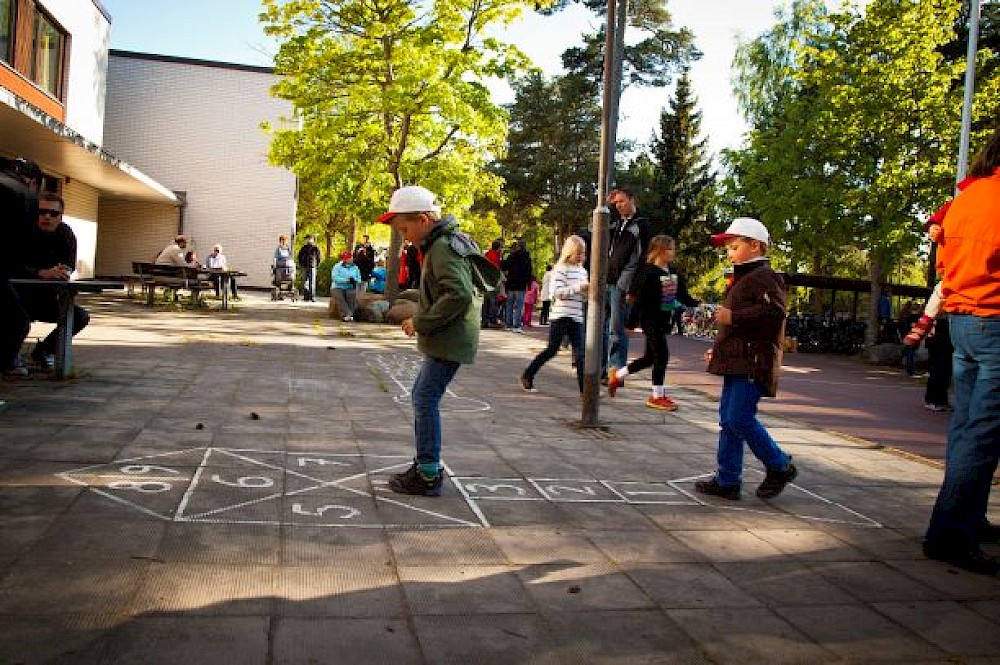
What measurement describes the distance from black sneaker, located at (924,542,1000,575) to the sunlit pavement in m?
0.09

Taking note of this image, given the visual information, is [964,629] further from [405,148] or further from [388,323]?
[405,148]

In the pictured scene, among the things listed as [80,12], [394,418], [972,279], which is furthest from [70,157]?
[972,279]

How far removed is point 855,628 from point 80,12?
26.1 metres

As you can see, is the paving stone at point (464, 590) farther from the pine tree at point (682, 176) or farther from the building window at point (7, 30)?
the pine tree at point (682, 176)

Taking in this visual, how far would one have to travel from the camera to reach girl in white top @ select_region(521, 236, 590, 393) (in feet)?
32.8

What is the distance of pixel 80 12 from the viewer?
2400 cm

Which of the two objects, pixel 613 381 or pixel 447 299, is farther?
pixel 613 381

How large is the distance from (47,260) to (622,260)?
629 cm

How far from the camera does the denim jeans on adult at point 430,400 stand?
527 centimetres

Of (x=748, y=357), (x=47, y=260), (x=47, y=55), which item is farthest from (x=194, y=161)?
(x=748, y=357)

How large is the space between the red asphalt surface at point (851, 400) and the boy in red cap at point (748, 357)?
11.8ft

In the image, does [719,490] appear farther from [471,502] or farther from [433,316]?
[433,316]

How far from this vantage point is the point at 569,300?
1002cm

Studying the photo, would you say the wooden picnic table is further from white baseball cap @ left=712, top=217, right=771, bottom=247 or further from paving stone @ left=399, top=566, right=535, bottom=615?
white baseball cap @ left=712, top=217, right=771, bottom=247
